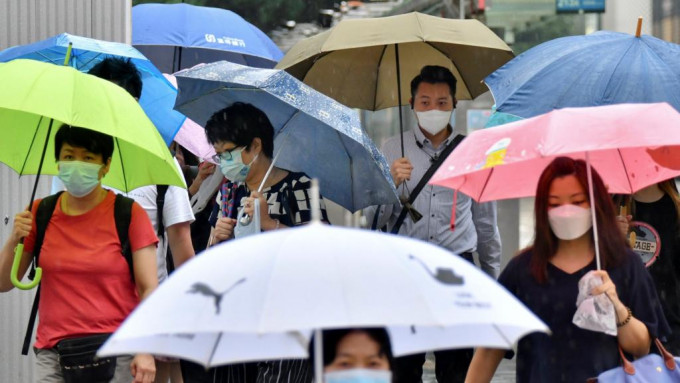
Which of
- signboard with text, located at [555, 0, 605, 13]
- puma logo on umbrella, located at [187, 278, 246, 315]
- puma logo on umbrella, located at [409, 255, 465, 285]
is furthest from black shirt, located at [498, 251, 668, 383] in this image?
signboard with text, located at [555, 0, 605, 13]

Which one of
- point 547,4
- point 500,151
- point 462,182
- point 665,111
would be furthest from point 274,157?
point 547,4

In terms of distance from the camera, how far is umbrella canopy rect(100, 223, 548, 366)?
3305 mm

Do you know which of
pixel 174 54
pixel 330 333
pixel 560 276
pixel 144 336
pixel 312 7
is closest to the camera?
pixel 144 336

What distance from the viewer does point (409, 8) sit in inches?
778

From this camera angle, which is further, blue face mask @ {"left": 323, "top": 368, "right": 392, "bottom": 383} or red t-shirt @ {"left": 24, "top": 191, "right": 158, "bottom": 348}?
red t-shirt @ {"left": 24, "top": 191, "right": 158, "bottom": 348}

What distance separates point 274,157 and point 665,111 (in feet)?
6.67

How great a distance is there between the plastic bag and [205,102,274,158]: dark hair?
6.58 ft

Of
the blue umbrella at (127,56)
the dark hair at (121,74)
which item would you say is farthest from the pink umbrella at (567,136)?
the blue umbrella at (127,56)

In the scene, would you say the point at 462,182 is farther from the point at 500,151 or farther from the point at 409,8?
the point at 409,8

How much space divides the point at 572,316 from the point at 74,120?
6.88ft

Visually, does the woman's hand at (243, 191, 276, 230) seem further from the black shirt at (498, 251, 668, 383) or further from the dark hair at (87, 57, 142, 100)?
the black shirt at (498, 251, 668, 383)

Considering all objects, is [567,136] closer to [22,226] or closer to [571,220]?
[571,220]

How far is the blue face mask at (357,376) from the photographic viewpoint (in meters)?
3.68

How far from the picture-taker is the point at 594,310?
17.0 feet
